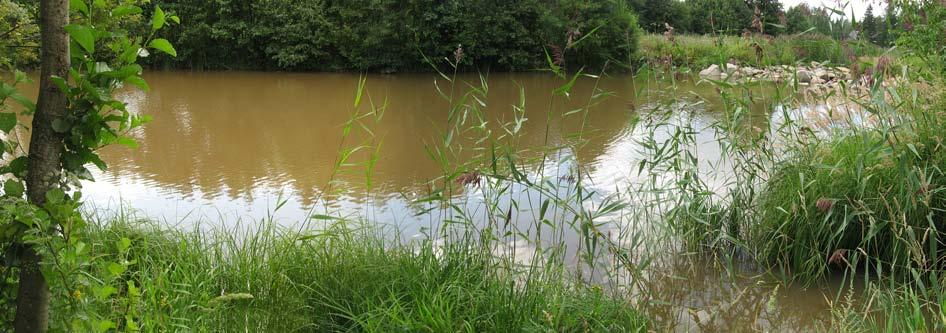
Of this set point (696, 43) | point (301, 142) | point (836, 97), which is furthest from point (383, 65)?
point (836, 97)

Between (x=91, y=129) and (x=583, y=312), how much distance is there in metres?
1.68

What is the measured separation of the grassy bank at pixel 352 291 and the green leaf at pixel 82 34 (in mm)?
978

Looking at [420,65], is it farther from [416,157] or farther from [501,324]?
[501,324]

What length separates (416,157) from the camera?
719 cm

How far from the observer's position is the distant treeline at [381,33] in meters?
17.4

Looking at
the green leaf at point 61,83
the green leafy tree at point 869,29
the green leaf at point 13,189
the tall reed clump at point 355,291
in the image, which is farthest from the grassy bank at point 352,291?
the green leafy tree at point 869,29

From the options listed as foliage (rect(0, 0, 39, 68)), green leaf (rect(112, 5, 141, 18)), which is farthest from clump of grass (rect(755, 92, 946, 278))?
foliage (rect(0, 0, 39, 68))

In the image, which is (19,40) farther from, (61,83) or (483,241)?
(483,241)

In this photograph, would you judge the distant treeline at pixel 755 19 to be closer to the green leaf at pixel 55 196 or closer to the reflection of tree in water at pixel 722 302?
the reflection of tree in water at pixel 722 302

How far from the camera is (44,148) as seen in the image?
1.53 m

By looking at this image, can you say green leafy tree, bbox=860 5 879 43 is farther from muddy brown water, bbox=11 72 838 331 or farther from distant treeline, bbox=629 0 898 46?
muddy brown water, bbox=11 72 838 331

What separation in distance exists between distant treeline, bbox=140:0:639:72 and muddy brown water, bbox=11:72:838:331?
12.0ft

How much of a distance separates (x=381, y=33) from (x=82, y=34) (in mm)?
Answer: 15827

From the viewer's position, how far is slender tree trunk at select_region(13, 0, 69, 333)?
4.92ft
